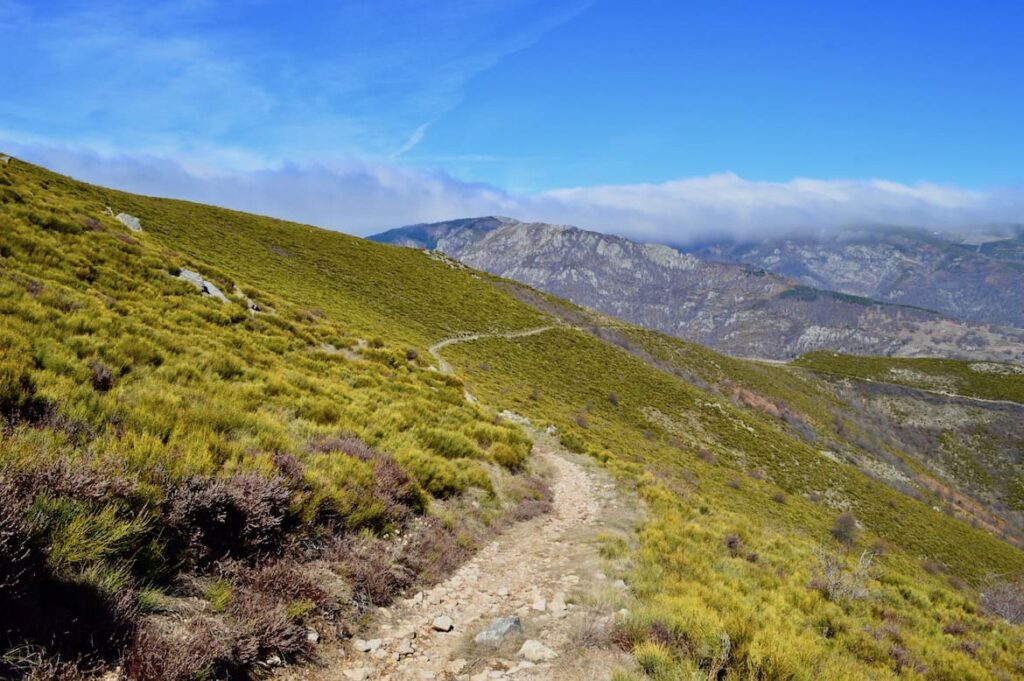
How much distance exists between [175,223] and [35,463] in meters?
53.0

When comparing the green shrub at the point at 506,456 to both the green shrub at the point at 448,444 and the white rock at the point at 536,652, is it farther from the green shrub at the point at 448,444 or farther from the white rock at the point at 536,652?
the white rock at the point at 536,652

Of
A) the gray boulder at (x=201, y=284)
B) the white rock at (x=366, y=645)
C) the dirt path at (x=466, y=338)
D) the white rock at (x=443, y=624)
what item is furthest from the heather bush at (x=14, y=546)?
the dirt path at (x=466, y=338)

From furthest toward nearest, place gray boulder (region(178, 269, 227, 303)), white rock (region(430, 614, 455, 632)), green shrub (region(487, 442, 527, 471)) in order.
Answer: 1. gray boulder (region(178, 269, 227, 303))
2. green shrub (region(487, 442, 527, 471))
3. white rock (region(430, 614, 455, 632))

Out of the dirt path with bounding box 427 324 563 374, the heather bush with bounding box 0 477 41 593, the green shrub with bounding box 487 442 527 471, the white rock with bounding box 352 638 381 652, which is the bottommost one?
the green shrub with bounding box 487 442 527 471

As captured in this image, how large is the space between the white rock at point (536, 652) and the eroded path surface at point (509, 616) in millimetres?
13

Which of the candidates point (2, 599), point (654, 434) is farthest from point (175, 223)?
point (2, 599)

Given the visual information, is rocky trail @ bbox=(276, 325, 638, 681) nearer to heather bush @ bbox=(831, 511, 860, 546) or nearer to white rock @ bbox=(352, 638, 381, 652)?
white rock @ bbox=(352, 638, 381, 652)

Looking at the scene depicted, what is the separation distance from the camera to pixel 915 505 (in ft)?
160

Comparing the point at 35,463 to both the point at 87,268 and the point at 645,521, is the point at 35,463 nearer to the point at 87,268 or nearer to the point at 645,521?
the point at 645,521

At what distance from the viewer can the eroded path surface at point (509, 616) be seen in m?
5.84

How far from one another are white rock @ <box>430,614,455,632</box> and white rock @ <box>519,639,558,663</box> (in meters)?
1.08

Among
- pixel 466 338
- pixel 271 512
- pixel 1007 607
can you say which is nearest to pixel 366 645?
pixel 271 512

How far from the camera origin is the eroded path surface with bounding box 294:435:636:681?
230 inches

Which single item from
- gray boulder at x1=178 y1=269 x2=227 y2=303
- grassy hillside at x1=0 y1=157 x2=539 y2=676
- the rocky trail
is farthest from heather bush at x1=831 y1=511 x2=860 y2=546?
gray boulder at x1=178 y1=269 x2=227 y2=303
